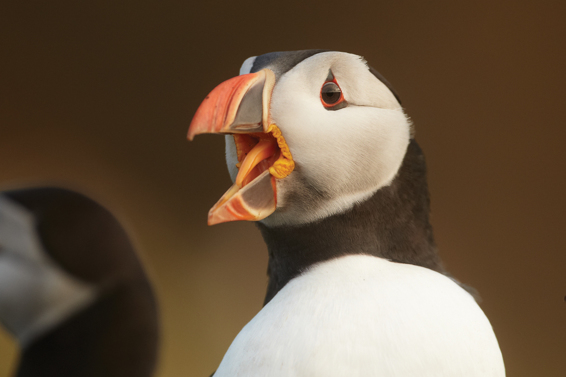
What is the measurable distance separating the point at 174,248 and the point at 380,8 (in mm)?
1129

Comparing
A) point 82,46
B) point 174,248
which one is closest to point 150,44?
point 82,46

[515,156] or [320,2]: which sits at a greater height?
[320,2]

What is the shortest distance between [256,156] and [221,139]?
1191 millimetres

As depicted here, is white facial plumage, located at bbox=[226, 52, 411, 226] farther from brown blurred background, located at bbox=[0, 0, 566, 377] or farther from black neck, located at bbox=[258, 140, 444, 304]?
brown blurred background, located at bbox=[0, 0, 566, 377]

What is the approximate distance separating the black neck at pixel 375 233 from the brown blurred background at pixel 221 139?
0.91 meters

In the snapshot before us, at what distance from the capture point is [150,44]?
1607mm

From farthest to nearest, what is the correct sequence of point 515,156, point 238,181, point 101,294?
point 515,156
point 101,294
point 238,181

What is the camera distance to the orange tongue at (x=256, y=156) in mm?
526

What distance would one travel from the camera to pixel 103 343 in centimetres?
127

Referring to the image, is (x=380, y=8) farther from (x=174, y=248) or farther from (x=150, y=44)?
(x=174, y=248)

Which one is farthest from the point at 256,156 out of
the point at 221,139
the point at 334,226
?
the point at 221,139

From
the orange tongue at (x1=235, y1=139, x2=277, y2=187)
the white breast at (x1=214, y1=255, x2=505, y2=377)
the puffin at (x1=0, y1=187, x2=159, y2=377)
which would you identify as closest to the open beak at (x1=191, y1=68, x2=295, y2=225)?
the orange tongue at (x1=235, y1=139, x2=277, y2=187)

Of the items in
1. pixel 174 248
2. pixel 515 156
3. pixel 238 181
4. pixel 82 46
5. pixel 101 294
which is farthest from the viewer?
pixel 174 248

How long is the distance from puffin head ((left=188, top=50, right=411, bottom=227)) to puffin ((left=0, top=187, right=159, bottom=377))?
35.2 inches
